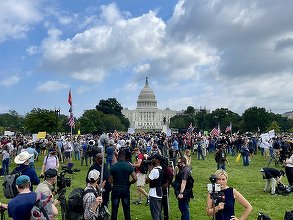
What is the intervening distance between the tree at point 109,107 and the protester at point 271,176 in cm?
12944

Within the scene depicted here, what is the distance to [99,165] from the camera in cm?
895

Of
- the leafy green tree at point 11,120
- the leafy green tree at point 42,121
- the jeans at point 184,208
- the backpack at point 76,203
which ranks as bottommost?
the jeans at point 184,208

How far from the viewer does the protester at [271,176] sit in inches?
547

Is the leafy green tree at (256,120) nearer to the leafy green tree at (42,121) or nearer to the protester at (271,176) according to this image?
the leafy green tree at (42,121)

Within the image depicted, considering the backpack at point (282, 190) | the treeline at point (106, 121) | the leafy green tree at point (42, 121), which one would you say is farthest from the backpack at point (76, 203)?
the leafy green tree at point (42, 121)

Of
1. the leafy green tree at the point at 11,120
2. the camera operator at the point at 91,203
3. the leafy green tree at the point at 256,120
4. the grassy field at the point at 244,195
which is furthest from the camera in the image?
the leafy green tree at the point at 11,120

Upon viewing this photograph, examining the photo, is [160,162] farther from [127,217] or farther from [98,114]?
[98,114]

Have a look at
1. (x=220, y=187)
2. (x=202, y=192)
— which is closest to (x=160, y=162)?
(x=220, y=187)

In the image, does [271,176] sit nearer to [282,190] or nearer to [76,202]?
[282,190]

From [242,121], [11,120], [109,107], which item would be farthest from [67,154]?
[11,120]

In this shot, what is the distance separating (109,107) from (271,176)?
430 feet

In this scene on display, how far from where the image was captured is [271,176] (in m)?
14.0

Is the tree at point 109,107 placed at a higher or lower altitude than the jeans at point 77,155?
higher

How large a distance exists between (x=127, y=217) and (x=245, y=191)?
23.3ft
